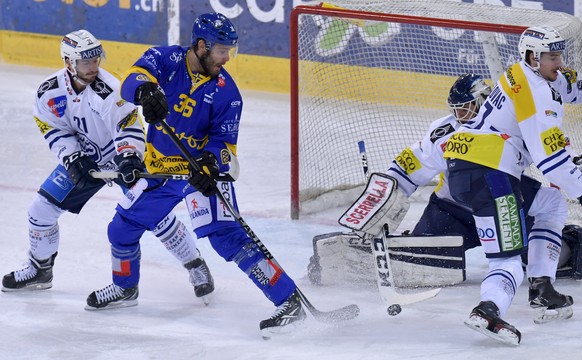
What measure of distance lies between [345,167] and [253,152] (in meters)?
1.16

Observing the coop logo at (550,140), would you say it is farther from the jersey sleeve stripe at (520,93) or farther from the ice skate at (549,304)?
the ice skate at (549,304)

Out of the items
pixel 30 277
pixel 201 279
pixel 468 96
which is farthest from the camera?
pixel 30 277

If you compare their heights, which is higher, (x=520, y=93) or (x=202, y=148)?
(x=520, y=93)

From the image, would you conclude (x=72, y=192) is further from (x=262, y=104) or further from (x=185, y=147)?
(x=262, y=104)

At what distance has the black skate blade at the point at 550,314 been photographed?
4.43 meters

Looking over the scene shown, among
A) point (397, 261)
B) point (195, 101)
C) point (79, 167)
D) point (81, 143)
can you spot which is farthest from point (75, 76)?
point (397, 261)

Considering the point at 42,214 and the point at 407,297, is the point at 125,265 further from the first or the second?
the point at 407,297

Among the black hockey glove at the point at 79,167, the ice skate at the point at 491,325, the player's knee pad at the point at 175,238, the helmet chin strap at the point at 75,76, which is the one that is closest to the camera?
the ice skate at the point at 491,325

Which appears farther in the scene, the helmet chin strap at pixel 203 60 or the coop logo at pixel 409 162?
the coop logo at pixel 409 162

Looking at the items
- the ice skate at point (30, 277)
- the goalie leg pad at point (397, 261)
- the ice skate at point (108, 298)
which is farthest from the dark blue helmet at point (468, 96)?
the ice skate at point (30, 277)

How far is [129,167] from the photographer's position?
450 cm

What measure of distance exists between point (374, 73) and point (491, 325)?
8.89 ft

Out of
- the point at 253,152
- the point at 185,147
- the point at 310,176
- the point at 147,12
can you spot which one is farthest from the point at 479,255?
the point at 147,12

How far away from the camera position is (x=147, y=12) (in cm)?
943
